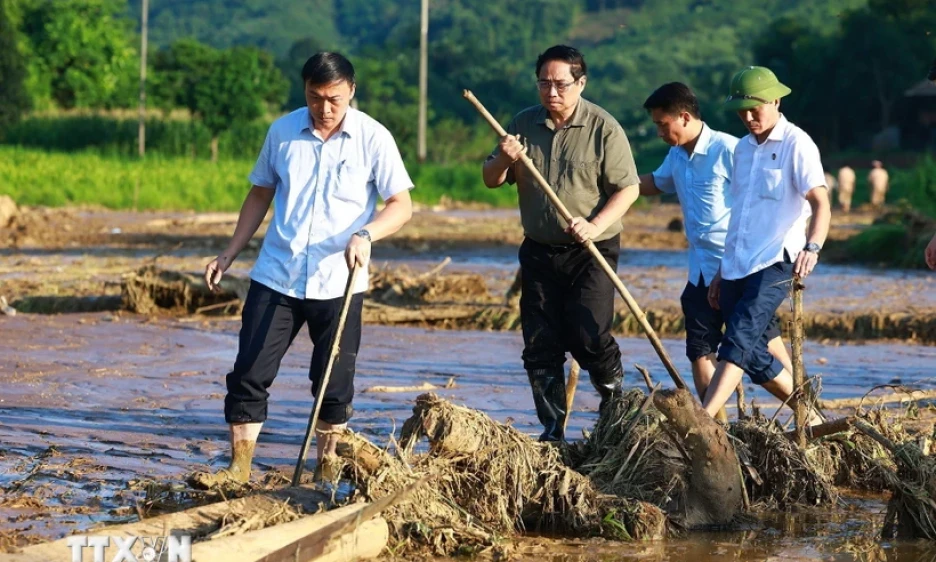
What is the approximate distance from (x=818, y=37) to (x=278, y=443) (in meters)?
60.9

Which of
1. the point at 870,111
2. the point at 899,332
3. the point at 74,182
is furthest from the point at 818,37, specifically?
the point at 899,332

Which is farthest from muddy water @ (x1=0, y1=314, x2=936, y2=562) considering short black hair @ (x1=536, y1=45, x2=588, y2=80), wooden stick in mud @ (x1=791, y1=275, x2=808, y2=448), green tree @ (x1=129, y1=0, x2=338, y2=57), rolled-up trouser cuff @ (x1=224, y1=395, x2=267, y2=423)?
green tree @ (x1=129, y1=0, x2=338, y2=57)

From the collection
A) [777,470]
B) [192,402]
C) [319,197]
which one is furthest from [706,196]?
[192,402]

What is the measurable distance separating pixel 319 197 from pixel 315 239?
17cm

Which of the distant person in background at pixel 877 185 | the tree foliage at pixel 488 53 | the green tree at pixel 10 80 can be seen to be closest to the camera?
the distant person in background at pixel 877 185

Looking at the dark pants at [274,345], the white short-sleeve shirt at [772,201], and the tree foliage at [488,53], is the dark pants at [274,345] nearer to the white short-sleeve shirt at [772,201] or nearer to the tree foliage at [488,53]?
the white short-sleeve shirt at [772,201]

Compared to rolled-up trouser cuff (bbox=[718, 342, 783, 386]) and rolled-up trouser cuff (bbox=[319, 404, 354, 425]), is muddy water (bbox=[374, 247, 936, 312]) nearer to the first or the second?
rolled-up trouser cuff (bbox=[718, 342, 783, 386])

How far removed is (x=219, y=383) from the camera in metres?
9.27

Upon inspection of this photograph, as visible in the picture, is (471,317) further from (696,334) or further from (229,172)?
(229,172)

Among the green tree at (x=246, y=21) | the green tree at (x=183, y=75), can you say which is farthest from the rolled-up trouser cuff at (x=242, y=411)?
the green tree at (x=246, y=21)

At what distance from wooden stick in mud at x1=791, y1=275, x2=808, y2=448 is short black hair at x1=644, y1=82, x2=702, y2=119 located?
1056 mm

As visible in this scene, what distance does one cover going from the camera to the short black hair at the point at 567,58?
6.57 m

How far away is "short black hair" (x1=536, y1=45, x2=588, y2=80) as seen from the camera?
6574mm

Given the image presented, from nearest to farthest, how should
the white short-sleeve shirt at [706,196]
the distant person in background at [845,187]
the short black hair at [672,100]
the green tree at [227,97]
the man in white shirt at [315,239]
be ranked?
the man in white shirt at [315,239], the short black hair at [672,100], the white short-sleeve shirt at [706,196], the distant person in background at [845,187], the green tree at [227,97]
